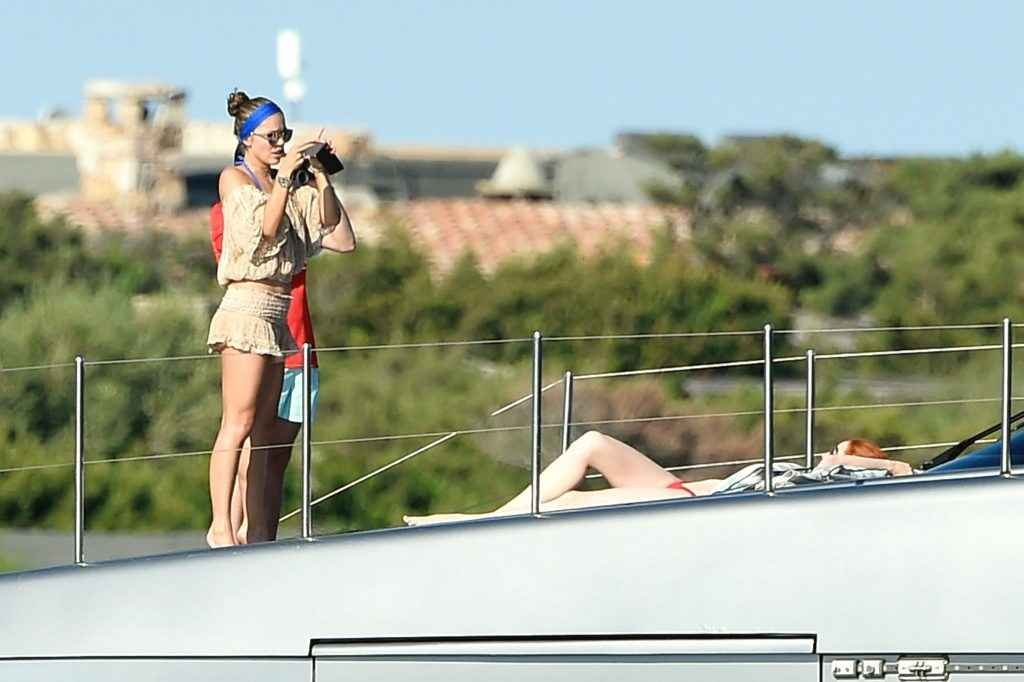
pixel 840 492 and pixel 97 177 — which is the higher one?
pixel 97 177

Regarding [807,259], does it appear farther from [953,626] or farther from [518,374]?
[953,626]

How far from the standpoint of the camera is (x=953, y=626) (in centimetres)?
563

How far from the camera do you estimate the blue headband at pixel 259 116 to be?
5.79 m

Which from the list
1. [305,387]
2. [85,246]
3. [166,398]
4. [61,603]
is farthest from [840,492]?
[85,246]

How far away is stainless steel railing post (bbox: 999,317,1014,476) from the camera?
5502 mm

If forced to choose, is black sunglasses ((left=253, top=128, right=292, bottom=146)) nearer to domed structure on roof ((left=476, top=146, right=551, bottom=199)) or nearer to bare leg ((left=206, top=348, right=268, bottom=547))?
bare leg ((left=206, top=348, right=268, bottom=547))

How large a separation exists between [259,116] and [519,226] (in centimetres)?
3709

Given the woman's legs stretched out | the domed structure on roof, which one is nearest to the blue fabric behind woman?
the woman's legs stretched out

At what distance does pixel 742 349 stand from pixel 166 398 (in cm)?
997

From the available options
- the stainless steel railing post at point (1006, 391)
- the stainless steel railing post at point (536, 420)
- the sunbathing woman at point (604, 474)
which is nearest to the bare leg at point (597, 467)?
the sunbathing woman at point (604, 474)

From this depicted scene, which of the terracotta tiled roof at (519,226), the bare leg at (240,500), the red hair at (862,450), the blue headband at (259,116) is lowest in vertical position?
the bare leg at (240,500)

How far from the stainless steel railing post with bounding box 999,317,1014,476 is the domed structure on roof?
42872 millimetres

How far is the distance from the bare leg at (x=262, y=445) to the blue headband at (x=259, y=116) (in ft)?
2.07

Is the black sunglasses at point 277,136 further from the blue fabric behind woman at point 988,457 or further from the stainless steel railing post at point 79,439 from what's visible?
the blue fabric behind woman at point 988,457
